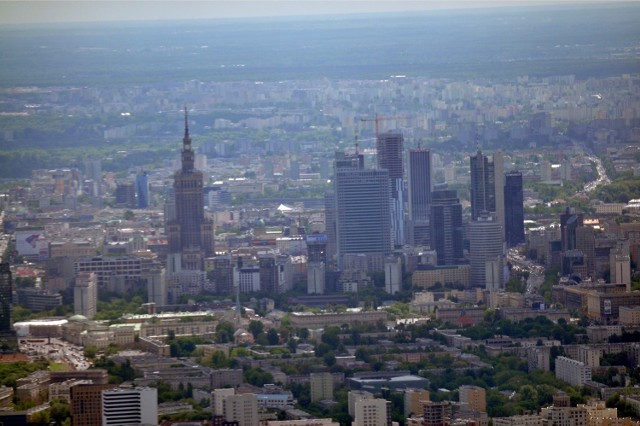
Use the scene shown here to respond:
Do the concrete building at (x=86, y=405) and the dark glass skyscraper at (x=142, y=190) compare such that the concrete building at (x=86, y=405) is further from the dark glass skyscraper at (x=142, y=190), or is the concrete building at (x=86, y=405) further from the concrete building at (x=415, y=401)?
the dark glass skyscraper at (x=142, y=190)

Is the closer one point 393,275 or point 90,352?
point 90,352

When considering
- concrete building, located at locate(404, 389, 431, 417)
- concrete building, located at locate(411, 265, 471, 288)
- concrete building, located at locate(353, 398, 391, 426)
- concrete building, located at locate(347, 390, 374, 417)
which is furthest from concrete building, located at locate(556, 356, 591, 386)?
concrete building, located at locate(411, 265, 471, 288)

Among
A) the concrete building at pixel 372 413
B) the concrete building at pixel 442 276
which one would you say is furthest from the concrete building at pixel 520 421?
the concrete building at pixel 442 276

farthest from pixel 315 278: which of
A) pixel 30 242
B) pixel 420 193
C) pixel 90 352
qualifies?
pixel 90 352

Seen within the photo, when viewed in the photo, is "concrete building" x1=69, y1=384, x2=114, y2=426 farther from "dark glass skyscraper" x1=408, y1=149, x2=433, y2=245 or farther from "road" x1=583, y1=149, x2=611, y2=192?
"road" x1=583, y1=149, x2=611, y2=192

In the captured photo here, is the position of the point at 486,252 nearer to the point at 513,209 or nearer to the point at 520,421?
the point at 513,209

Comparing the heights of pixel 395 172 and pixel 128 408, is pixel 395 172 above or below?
above

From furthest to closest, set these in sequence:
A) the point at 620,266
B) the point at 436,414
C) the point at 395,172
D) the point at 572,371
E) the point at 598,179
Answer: the point at 598,179
the point at 395,172
the point at 620,266
the point at 572,371
the point at 436,414

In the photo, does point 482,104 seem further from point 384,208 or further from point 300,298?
point 300,298
